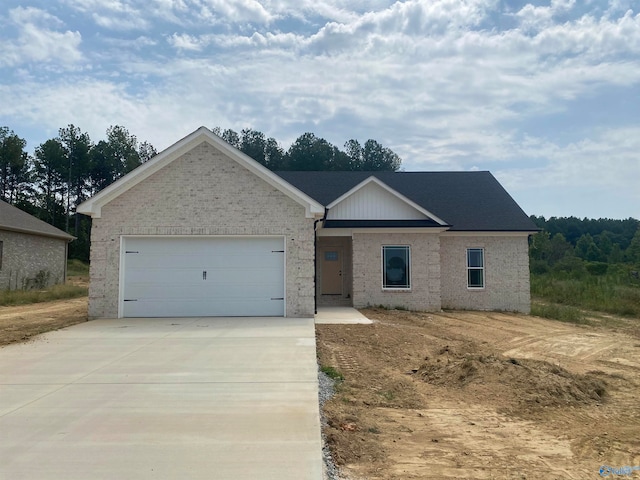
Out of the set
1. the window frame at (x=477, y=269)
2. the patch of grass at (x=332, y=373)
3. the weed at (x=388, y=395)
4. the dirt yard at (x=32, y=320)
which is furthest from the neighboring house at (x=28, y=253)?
the weed at (x=388, y=395)

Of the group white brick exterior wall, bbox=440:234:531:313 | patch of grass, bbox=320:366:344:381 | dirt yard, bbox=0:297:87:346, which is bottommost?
patch of grass, bbox=320:366:344:381

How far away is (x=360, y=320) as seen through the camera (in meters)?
13.0

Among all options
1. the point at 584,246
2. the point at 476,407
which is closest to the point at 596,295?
the point at 476,407

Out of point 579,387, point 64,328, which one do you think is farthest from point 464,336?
point 64,328

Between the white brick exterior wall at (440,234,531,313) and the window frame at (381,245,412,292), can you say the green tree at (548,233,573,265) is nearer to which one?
the white brick exterior wall at (440,234,531,313)

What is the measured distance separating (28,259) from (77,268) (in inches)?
632

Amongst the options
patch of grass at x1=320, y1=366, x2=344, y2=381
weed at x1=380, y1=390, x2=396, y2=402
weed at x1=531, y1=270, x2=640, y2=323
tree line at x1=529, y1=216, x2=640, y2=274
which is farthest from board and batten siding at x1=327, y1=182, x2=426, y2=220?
tree line at x1=529, y1=216, x2=640, y2=274

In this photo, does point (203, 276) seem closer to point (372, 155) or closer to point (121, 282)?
point (121, 282)

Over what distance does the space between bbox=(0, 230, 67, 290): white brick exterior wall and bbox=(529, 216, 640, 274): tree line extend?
123ft

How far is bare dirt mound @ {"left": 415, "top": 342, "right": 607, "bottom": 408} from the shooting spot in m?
6.49

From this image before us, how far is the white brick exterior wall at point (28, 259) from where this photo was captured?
22.9 meters

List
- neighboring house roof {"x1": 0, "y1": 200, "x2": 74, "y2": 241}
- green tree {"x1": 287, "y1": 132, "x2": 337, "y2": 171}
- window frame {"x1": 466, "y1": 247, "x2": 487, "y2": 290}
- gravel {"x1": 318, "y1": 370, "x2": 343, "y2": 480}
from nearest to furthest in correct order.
Result: gravel {"x1": 318, "y1": 370, "x2": 343, "y2": 480} → window frame {"x1": 466, "y1": 247, "x2": 487, "y2": 290} → neighboring house roof {"x1": 0, "y1": 200, "x2": 74, "y2": 241} → green tree {"x1": 287, "y1": 132, "x2": 337, "y2": 171}

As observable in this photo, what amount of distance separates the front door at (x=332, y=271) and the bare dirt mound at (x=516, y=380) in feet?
34.4

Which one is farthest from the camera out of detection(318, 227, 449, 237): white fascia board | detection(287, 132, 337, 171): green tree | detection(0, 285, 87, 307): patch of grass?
detection(287, 132, 337, 171): green tree
